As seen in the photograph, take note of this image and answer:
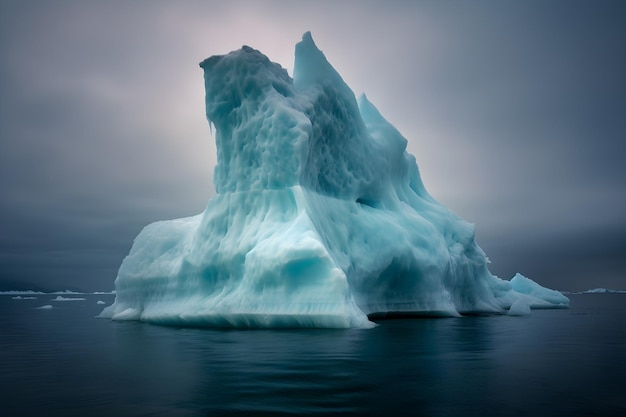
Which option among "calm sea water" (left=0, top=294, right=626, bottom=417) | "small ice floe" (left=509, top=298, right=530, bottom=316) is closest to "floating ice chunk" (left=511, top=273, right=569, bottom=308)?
"small ice floe" (left=509, top=298, right=530, bottom=316)

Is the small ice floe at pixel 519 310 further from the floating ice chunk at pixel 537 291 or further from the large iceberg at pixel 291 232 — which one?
the floating ice chunk at pixel 537 291

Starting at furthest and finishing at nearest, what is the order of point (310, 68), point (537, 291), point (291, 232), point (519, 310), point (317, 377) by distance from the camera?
point (537, 291) < point (519, 310) < point (310, 68) < point (291, 232) < point (317, 377)

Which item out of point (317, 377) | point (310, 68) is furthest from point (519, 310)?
point (317, 377)

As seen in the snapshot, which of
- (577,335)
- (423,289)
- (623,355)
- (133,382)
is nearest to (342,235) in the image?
(423,289)

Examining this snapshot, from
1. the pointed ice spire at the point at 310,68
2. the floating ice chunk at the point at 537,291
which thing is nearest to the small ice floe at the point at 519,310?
the floating ice chunk at the point at 537,291

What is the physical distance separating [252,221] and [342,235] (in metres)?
3.57

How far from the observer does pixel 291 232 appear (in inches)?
644

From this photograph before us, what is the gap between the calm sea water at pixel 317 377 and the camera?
18.0 ft

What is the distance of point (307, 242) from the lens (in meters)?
15.4

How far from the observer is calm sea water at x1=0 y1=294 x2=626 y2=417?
5500mm

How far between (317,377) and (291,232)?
939 cm

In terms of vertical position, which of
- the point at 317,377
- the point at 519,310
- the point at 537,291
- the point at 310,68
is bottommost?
the point at 317,377

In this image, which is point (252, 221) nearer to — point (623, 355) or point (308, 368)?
point (308, 368)

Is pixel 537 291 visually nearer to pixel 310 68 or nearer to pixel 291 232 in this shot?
pixel 310 68
